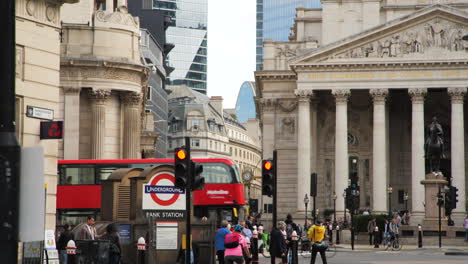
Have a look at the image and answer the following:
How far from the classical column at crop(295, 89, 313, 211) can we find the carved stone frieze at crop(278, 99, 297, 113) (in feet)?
19.9

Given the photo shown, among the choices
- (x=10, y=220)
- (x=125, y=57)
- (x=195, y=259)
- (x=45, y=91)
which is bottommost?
(x=195, y=259)

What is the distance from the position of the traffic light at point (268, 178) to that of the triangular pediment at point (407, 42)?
Result: 193 ft

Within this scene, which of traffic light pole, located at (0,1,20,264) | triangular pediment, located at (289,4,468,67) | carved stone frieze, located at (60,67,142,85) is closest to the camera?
traffic light pole, located at (0,1,20,264)

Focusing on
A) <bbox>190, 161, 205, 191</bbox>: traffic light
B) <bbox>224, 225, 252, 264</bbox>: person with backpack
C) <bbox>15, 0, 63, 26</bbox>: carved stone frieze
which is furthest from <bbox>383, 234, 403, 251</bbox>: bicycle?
<bbox>190, 161, 205, 191</bbox>: traffic light

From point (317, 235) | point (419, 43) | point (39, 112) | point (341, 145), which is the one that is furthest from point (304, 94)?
point (39, 112)

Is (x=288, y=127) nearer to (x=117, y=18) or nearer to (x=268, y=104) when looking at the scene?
(x=268, y=104)

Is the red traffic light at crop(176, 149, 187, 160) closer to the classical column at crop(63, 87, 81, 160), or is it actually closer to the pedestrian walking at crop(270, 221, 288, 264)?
the pedestrian walking at crop(270, 221, 288, 264)

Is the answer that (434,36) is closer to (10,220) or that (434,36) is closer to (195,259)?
(195,259)

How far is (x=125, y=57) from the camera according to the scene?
55969mm

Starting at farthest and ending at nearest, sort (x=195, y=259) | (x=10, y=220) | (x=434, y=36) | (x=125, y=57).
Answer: (x=434, y=36), (x=125, y=57), (x=195, y=259), (x=10, y=220)

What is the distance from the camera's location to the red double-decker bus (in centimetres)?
4603

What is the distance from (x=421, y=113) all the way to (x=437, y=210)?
27268mm

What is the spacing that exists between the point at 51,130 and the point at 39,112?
498 millimetres

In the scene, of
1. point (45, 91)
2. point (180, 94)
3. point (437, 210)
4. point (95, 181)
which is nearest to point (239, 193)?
point (95, 181)
